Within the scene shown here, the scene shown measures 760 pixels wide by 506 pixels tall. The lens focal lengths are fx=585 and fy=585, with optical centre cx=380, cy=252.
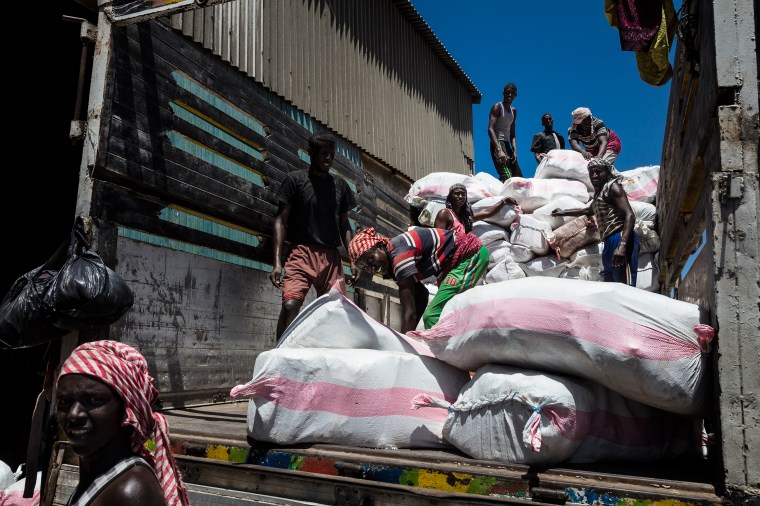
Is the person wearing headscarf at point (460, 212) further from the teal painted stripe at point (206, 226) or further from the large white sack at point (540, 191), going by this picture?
the teal painted stripe at point (206, 226)

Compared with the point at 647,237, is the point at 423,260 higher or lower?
lower

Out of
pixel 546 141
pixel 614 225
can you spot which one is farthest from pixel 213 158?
pixel 546 141

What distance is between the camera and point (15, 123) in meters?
5.02

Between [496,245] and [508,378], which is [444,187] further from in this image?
[508,378]

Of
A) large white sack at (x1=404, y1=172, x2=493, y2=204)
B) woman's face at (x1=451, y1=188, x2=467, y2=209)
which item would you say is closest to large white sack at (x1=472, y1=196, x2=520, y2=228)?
large white sack at (x1=404, y1=172, x2=493, y2=204)

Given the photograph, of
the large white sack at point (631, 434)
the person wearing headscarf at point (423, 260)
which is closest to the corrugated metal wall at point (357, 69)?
the person wearing headscarf at point (423, 260)

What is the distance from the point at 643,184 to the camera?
17.1ft

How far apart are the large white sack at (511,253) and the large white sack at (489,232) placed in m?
0.08

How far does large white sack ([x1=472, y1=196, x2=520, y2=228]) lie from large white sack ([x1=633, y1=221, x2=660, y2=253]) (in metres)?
1.22

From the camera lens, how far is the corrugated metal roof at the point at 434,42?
832cm

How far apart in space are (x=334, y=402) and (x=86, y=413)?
103 cm

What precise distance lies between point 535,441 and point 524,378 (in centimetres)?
23

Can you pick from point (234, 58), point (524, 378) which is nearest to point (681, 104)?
point (524, 378)

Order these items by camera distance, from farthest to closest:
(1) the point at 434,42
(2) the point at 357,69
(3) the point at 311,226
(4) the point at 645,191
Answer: (1) the point at 434,42
(2) the point at 357,69
(4) the point at 645,191
(3) the point at 311,226
